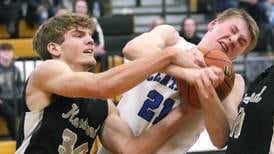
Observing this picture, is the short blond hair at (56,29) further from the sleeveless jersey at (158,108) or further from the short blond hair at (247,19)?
the short blond hair at (247,19)

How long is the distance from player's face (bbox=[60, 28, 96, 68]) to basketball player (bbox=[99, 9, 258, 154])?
20 centimetres

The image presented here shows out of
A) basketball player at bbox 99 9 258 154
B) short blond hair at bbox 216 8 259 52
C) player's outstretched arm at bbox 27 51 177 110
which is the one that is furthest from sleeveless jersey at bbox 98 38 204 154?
player's outstretched arm at bbox 27 51 177 110

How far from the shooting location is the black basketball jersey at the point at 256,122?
10.6 feet

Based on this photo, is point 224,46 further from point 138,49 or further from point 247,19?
point 138,49

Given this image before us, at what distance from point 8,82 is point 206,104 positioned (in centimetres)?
523

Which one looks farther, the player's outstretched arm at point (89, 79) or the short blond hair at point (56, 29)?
the short blond hair at point (56, 29)

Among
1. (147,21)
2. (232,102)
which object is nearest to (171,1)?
(147,21)

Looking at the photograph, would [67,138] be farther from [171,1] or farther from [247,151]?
[171,1]

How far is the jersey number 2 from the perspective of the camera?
3.58m

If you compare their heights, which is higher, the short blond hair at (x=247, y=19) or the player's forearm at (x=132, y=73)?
the short blond hair at (x=247, y=19)

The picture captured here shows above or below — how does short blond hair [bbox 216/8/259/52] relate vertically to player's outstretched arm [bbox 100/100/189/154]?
above

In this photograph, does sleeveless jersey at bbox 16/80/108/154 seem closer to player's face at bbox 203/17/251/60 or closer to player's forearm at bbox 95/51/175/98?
player's forearm at bbox 95/51/175/98

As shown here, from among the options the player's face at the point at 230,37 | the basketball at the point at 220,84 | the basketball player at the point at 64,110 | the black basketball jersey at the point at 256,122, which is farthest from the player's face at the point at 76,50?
the black basketball jersey at the point at 256,122

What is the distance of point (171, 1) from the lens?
13102 mm
